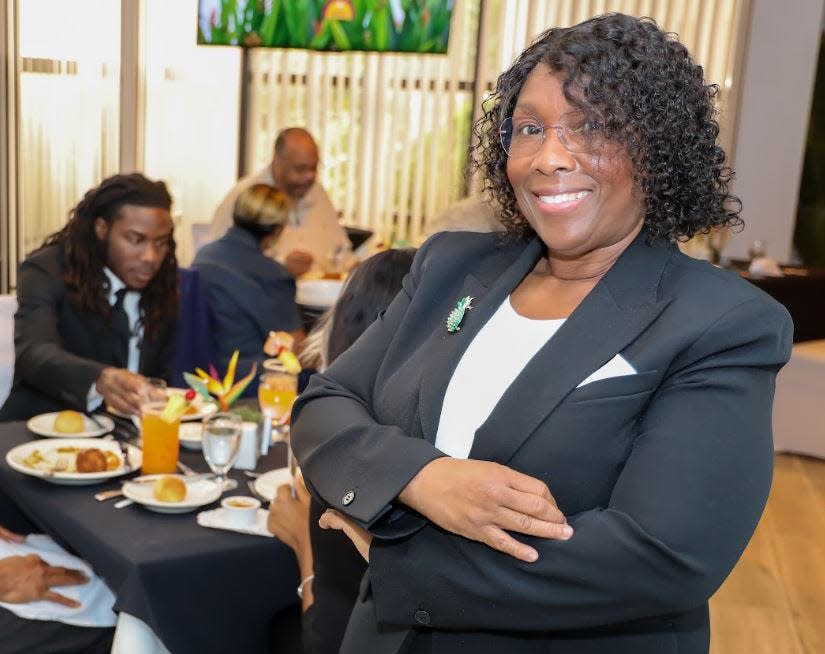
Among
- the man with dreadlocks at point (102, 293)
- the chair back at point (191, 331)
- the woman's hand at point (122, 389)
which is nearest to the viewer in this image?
the woman's hand at point (122, 389)

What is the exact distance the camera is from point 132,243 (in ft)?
10.0

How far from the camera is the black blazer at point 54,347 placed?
9.00 feet

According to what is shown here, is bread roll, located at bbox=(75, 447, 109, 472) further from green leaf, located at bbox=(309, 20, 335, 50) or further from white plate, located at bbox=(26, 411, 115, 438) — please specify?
green leaf, located at bbox=(309, 20, 335, 50)

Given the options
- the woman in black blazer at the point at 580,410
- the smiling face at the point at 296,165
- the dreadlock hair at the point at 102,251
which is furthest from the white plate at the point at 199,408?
the smiling face at the point at 296,165

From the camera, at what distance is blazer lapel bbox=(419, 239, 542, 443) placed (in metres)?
1.16

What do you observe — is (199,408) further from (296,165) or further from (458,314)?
Result: (296,165)

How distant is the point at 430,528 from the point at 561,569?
15 centimetres

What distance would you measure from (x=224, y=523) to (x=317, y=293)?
2808mm

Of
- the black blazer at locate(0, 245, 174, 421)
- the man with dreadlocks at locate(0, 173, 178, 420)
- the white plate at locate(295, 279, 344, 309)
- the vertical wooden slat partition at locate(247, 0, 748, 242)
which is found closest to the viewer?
the black blazer at locate(0, 245, 174, 421)

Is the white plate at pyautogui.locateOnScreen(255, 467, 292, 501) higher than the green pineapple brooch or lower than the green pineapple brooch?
lower

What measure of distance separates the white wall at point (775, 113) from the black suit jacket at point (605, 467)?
19.1ft

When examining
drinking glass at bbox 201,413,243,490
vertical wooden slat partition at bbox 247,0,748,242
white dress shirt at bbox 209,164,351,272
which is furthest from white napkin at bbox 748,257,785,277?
drinking glass at bbox 201,413,243,490

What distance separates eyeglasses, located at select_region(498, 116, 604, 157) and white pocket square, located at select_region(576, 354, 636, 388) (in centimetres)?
22

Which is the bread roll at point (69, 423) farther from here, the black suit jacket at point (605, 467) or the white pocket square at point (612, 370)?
the white pocket square at point (612, 370)
